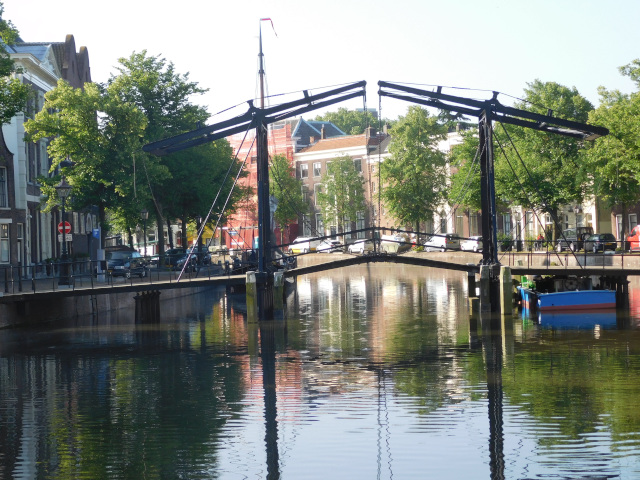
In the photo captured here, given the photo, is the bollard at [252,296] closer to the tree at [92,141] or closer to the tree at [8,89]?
the tree at [8,89]

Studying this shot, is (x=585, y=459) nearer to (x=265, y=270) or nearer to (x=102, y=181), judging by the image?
(x=265, y=270)

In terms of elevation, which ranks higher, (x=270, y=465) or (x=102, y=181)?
(x=102, y=181)

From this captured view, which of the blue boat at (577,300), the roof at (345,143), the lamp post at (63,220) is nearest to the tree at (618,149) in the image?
the blue boat at (577,300)

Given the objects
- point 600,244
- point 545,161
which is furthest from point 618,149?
point 545,161

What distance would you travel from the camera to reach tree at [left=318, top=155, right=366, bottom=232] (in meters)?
94.2

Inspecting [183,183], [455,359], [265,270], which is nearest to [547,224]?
[183,183]

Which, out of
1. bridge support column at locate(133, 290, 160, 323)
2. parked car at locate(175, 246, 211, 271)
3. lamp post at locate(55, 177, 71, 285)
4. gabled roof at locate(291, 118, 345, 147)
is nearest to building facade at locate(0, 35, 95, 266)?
lamp post at locate(55, 177, 71, 285)

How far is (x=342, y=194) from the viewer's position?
94562 millimetres

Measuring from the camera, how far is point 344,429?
56.3ft

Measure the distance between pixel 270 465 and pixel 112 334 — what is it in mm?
20118

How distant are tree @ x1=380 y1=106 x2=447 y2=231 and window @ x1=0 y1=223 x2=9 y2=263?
41955 millimetres

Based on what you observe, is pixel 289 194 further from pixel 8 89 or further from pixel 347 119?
pixel 8 89

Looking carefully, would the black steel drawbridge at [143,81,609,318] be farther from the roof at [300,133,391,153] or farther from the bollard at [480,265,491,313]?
the roof at [300,133,391,153]

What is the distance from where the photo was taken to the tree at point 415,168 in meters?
81.1
